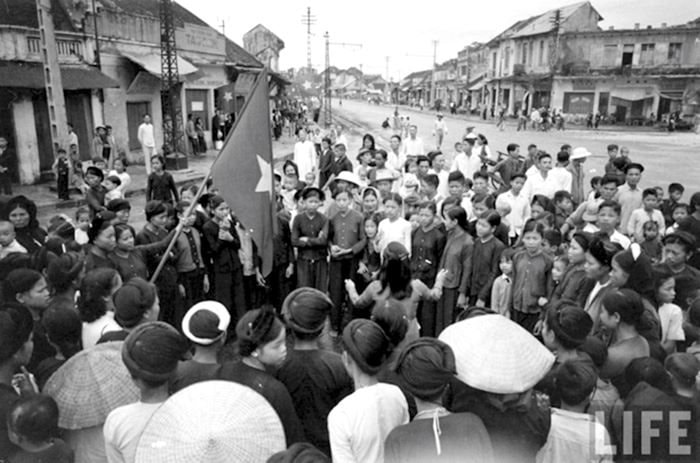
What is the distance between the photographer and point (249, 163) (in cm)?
432

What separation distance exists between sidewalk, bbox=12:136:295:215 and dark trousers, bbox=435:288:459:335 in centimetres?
748

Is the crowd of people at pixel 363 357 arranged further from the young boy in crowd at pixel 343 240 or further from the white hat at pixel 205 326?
the young boy in crowd at pixel 343 240

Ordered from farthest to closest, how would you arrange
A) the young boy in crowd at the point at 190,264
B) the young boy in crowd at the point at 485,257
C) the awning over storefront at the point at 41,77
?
the awning over storefront at the point at 41,77 < the young boy in crowd at the point at 190,264 < the young boy in crowd at the point at 485,257

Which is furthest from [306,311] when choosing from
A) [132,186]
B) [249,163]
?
[132,186]

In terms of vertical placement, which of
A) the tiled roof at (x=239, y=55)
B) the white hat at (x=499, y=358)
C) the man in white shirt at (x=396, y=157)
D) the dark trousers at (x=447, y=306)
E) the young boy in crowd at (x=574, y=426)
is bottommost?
the dark trousers at (x=447, y=306)

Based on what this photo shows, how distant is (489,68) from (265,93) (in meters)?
64.4

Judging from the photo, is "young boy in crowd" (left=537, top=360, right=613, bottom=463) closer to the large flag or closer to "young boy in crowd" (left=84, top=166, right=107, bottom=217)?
the large flag

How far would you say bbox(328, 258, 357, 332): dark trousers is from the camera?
6.32 meters

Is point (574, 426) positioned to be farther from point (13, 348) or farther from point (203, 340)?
point (13, 348)

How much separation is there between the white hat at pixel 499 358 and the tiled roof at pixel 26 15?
618 inches

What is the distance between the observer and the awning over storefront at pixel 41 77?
13.4 metres

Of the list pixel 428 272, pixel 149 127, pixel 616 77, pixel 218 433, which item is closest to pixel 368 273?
pixel 428 272

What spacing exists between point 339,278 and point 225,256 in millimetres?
1343

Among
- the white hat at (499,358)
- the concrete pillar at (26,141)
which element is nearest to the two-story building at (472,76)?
the concrete pillar at (26,141)
